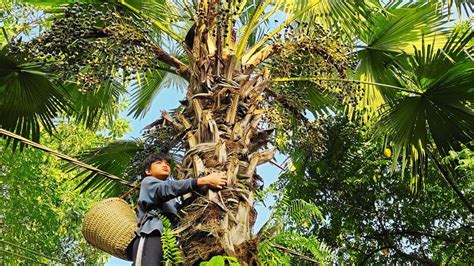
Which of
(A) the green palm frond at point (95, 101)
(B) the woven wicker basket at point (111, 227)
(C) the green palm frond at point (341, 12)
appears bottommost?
(B) the woven wicker basket at point (111, 227)

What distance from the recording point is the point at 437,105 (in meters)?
6.24

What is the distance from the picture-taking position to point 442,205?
32.1 ft

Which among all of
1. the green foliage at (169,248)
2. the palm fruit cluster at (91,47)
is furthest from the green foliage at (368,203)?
the green foliage at (169,248)

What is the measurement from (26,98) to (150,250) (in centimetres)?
309

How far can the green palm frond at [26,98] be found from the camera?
6.22 meters

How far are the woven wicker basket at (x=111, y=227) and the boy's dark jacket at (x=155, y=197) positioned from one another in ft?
0.32

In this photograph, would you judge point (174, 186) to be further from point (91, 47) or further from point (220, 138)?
point (91, 47)

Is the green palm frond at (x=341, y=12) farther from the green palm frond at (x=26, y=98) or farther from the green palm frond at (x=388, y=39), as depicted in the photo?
the green palm frond at (x=26, y=98)

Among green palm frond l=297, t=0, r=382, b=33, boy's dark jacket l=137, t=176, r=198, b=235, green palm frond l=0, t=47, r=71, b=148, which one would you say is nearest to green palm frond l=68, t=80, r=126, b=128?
green palm frond l=0, t=47, r=71, b=148

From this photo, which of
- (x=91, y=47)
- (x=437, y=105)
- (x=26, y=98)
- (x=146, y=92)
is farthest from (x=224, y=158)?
(x=146, y=92)

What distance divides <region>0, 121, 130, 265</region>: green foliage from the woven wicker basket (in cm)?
674

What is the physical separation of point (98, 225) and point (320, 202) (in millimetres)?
6505

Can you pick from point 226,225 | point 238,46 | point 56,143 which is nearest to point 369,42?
point 238,46

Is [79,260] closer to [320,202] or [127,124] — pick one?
[127,124]
